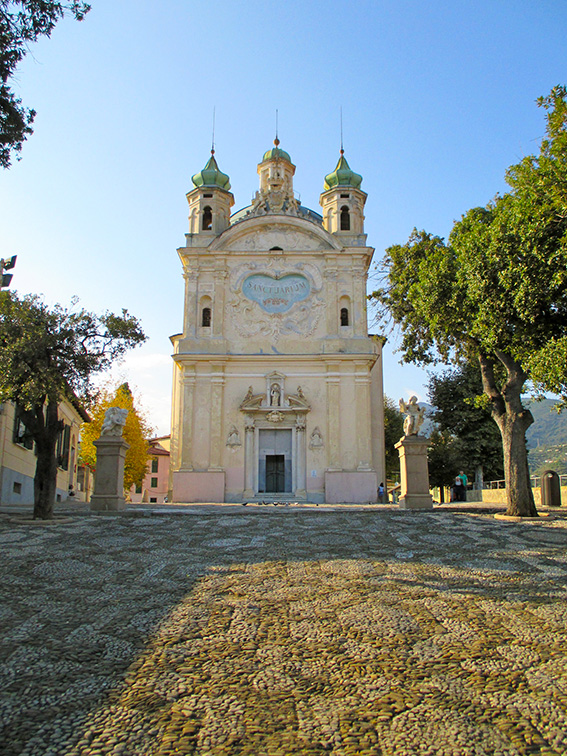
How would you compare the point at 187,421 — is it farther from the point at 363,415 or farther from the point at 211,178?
the point at 211,178

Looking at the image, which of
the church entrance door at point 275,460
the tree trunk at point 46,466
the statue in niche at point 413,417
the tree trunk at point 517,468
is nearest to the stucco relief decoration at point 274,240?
the church entrance door at point 275,460

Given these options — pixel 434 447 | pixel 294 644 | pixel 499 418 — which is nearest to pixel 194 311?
pixel 499 418

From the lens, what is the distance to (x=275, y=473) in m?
28.7

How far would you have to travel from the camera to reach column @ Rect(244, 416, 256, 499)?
28062 mm

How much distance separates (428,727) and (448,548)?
689 cm

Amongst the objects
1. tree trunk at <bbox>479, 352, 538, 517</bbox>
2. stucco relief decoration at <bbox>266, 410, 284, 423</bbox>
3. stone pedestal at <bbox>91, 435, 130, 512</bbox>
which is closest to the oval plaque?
stucco relief decoration at <bbox>266, 410, 284, 423</bbox>

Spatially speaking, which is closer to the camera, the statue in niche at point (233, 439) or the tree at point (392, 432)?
the statue in niche at point (233, 439)

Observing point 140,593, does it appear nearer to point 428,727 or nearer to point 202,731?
point 202,731

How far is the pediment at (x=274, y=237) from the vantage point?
102 feet

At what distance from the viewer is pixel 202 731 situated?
3543mm

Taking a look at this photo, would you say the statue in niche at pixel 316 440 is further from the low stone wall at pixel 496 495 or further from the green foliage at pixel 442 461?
the green foliage at pixel 442 461

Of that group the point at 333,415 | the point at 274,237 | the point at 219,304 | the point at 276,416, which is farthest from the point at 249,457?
the point at 274,237

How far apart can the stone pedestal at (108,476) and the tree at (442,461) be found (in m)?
27.6

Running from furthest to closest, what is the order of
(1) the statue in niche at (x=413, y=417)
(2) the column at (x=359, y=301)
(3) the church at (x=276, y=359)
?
(2) the column at (x=359, y=301)
(3) the church at (x=276, y=359)
(1) the statue in niche at (x=413, y=417)
